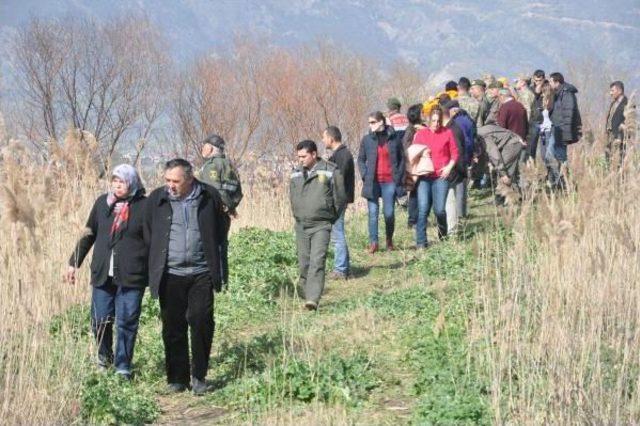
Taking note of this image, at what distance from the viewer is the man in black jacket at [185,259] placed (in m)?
8.44

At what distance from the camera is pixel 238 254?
14.7 metres

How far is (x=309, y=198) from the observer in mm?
11812

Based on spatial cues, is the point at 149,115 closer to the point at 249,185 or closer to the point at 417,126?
the point at 249,185

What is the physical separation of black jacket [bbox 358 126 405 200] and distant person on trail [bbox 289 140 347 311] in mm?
3034

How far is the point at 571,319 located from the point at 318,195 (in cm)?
485

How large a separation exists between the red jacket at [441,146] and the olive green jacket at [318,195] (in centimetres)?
292

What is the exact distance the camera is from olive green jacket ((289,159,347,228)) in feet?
38.6

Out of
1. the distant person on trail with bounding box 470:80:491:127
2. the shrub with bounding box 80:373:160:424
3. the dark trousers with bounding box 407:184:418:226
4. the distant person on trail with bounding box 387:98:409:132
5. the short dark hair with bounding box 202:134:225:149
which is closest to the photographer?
the shrub with bounding box 80:373:160:424

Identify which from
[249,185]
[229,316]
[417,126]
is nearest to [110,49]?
[249,185]

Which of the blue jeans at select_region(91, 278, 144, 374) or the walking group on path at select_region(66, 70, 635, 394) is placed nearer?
the walking group on path at select_region(66, 70, 635, 394)

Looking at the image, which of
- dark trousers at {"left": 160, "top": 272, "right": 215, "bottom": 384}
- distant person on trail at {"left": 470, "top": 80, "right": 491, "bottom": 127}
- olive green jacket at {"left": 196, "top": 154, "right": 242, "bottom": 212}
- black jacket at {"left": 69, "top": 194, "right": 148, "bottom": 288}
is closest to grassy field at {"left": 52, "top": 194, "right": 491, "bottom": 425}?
dark trousers at {"left": 160, "top": 272, "right": 215, "bottom": 384}

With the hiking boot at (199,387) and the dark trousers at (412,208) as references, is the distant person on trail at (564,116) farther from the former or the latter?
A: the hiking boot at (199,387)

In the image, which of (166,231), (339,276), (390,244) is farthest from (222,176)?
(390,244)

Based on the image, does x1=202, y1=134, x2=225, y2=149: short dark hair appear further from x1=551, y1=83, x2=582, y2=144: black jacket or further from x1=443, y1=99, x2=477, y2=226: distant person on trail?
x1=551, y1=83, x2=582, y2=144: black jacket
